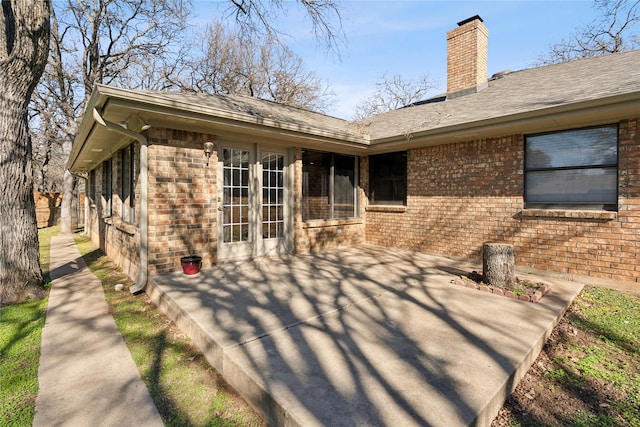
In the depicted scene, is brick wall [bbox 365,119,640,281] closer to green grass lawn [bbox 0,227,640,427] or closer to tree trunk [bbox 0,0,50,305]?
green grass lawn [bbox 0,227,640,427]

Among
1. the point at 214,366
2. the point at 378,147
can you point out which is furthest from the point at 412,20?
the point at 214,366

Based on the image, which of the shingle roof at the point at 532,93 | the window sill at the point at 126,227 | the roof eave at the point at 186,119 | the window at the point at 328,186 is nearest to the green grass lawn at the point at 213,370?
the window sill at the point at 126,227

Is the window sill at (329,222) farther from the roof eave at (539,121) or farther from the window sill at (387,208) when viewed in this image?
the roof eave at (539,121)

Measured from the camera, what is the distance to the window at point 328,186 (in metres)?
6.83

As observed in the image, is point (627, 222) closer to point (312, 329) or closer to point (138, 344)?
point (312, 329)

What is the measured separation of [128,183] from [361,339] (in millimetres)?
5595

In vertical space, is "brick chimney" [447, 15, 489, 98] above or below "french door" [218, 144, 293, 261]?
above

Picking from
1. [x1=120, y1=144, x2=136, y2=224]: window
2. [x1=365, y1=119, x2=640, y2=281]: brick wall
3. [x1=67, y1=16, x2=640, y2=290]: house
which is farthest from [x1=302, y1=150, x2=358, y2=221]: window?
[x1=120, y1=144, x2=136, y2=224]: window

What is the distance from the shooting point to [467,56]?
25.8 feet

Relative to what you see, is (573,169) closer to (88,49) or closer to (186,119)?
(186,119)

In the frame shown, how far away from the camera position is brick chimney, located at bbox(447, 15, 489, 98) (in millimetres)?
7699

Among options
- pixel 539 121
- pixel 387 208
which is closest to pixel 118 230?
pixel 387 208

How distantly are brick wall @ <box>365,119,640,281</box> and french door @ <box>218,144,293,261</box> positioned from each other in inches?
103

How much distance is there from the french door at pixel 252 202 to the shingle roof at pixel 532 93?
8.04 ft
